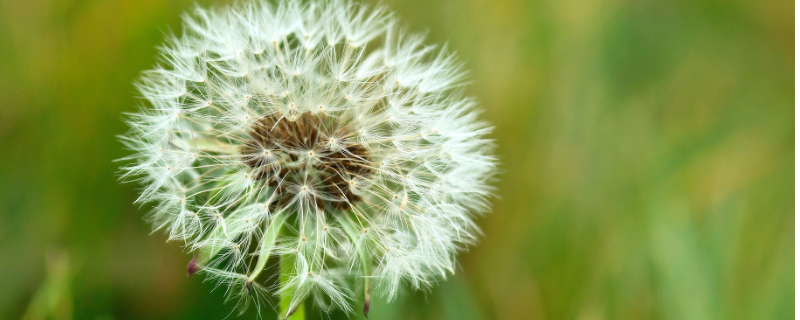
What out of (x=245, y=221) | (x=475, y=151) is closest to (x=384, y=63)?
(x=475, y=151)

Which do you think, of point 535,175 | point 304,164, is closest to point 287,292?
point 304,164

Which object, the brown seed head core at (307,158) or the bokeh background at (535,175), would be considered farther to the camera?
the bokeh background at (535,175)

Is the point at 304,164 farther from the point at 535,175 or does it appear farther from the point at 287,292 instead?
the point at 535,175

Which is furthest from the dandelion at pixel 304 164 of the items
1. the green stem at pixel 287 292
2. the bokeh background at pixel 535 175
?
the bokeh background at pixel 535 175

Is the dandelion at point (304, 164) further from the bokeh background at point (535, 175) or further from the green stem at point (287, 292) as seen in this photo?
the bokeh background at point (535, 175)

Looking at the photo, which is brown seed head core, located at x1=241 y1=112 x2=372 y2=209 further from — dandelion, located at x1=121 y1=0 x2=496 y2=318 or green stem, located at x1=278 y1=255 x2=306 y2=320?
green stem, located at x1=278 y1=255 x2=306 y2=320
